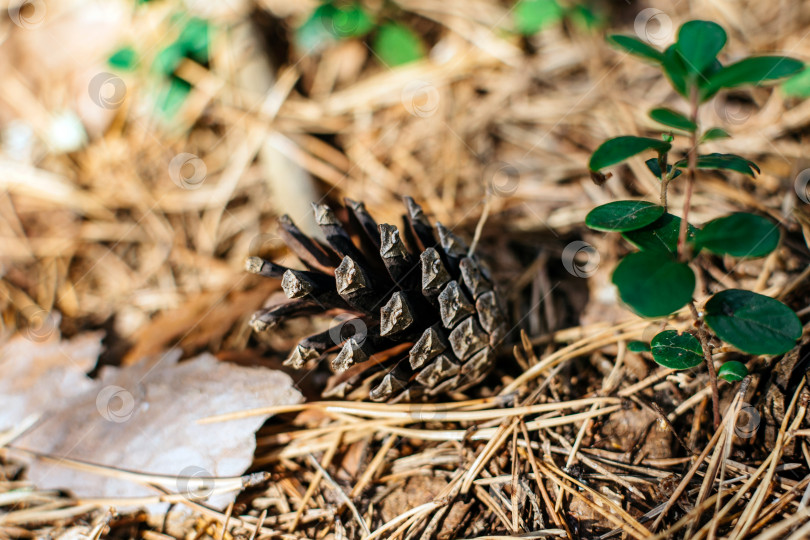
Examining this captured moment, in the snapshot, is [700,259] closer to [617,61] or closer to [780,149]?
[780,149]

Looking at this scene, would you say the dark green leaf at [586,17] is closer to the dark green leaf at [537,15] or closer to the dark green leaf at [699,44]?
the dark green leaf at [537,15]

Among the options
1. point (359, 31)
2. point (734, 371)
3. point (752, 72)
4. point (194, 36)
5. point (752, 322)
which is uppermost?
point (194, 36)

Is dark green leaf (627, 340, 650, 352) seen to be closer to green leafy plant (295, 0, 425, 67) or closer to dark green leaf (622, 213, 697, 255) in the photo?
dark green leaf (622, 213, 697, 255)

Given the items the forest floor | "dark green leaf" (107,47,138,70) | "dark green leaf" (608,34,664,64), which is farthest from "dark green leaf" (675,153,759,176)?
"dark green leaf" (107,47,138,70)

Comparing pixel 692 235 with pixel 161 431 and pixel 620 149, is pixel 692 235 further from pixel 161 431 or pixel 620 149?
pixel 161 431

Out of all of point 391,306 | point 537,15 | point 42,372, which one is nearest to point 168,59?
point 42,372

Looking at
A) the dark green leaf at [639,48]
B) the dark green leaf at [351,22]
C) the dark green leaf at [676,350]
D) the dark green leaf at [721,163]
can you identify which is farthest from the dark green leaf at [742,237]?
the dark green leaf at [351,22]
